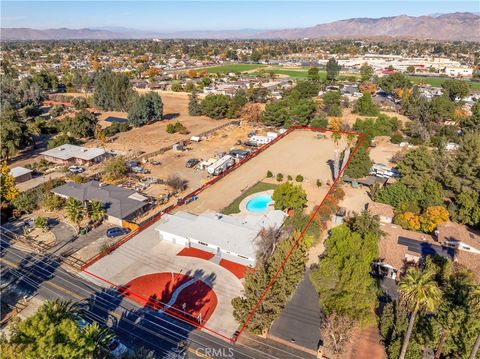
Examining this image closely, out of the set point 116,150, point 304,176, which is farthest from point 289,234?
point 116,150

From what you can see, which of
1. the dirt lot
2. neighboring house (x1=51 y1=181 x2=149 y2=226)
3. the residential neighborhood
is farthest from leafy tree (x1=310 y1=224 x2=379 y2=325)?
neighboring house (x1=51 y1=181 x2=149 y2=226)

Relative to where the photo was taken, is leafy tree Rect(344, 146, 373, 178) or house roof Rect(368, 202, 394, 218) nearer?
house roof Rect(368, 202, 394, 218)

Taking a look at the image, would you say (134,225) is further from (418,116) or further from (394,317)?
(418,116)

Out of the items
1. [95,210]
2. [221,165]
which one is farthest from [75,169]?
[221,165]

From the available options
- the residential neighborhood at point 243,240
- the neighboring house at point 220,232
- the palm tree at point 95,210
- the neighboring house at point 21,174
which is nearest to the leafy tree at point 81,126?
the residential neighborhood at point 243,240

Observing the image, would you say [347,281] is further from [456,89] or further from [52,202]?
[456,89]

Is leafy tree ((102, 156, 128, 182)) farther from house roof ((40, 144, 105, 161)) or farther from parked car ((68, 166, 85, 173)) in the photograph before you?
house roof ((40, 144, 105, 161))

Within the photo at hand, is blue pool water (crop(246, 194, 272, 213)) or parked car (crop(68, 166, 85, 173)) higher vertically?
parked car (crop(68, 166, 85, 173))
